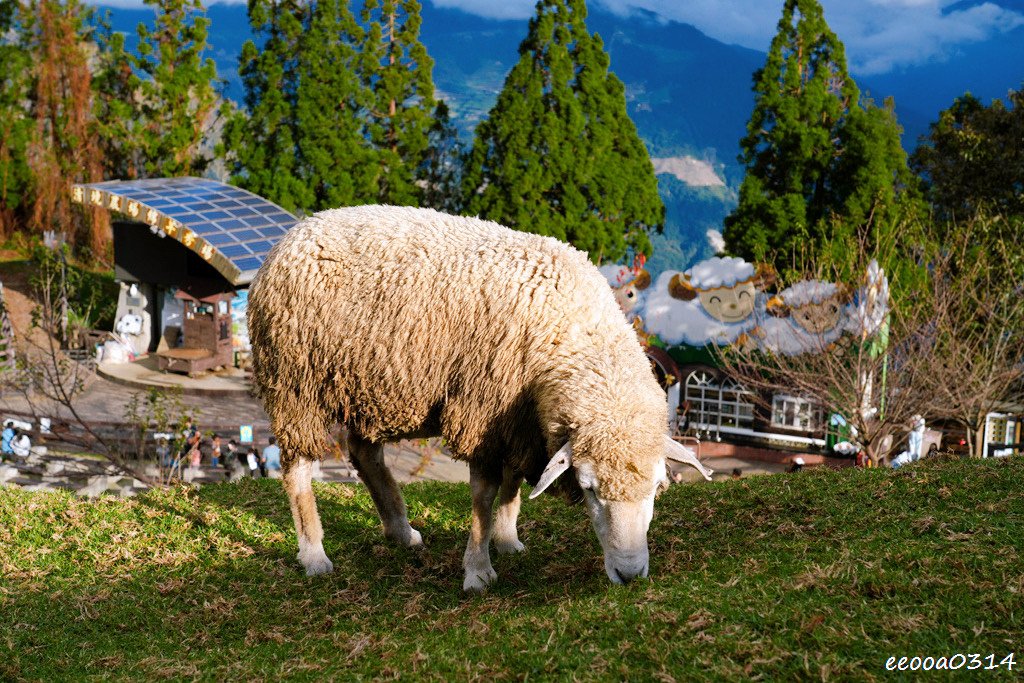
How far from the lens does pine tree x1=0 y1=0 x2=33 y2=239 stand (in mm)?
30016

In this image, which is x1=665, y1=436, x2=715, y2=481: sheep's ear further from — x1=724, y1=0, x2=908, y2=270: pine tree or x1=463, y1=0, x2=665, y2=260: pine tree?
x1=463, y1=0, x2=665, y2=260: pine tree

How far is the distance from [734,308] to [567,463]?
12.2 meters

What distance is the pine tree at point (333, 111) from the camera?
24875 millimetres

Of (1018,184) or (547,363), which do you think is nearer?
(547,363)

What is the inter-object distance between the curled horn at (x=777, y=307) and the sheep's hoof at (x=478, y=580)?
→ 10.5 metres

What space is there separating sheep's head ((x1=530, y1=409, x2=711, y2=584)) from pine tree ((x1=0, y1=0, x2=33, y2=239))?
3007cm

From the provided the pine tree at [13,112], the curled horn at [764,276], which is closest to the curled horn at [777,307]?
the curled horn at [764,276]

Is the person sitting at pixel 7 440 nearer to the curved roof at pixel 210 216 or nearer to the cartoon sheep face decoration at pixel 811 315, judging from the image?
the curved roof at pixel 210 216

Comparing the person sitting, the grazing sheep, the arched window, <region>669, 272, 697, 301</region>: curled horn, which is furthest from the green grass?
the arched window

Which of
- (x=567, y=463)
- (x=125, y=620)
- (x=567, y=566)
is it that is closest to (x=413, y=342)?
(x=567, y=463)

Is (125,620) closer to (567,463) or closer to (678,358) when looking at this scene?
(567,463)

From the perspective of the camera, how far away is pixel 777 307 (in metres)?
15.8

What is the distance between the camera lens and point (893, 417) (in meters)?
10.8

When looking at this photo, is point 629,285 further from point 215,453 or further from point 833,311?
point 215,453
